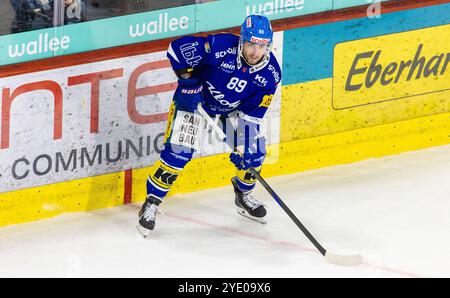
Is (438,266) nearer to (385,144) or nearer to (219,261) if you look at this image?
(219,261)

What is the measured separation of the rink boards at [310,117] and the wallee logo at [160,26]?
179 millimetres

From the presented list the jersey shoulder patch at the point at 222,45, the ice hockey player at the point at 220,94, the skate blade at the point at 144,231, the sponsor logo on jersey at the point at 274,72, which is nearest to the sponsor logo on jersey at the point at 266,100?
the ice hockey player at the point at 220,94

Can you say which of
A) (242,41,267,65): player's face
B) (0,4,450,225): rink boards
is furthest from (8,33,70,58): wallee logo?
(242,41,267,65): player's face

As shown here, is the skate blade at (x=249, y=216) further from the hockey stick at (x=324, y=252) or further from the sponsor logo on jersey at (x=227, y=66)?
the sponsor logo on jersey at (x=227, y=66)

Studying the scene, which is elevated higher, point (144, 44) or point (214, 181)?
point (144, 44)

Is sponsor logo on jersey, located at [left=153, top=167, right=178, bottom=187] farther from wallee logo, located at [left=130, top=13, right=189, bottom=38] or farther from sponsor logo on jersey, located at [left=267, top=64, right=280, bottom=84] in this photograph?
wallee logo, located at [left=130, top=13, right=189, bottom=38]

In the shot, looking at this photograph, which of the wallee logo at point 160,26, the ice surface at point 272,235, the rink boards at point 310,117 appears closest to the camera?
the ice surface at point 272,235

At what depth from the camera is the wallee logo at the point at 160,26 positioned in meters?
7.92

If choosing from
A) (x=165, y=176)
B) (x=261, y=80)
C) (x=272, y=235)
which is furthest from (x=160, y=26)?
(x=272, y=235)

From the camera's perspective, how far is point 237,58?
7254 mm

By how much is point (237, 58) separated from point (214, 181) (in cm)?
136

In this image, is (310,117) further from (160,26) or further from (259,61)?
(259,61)
